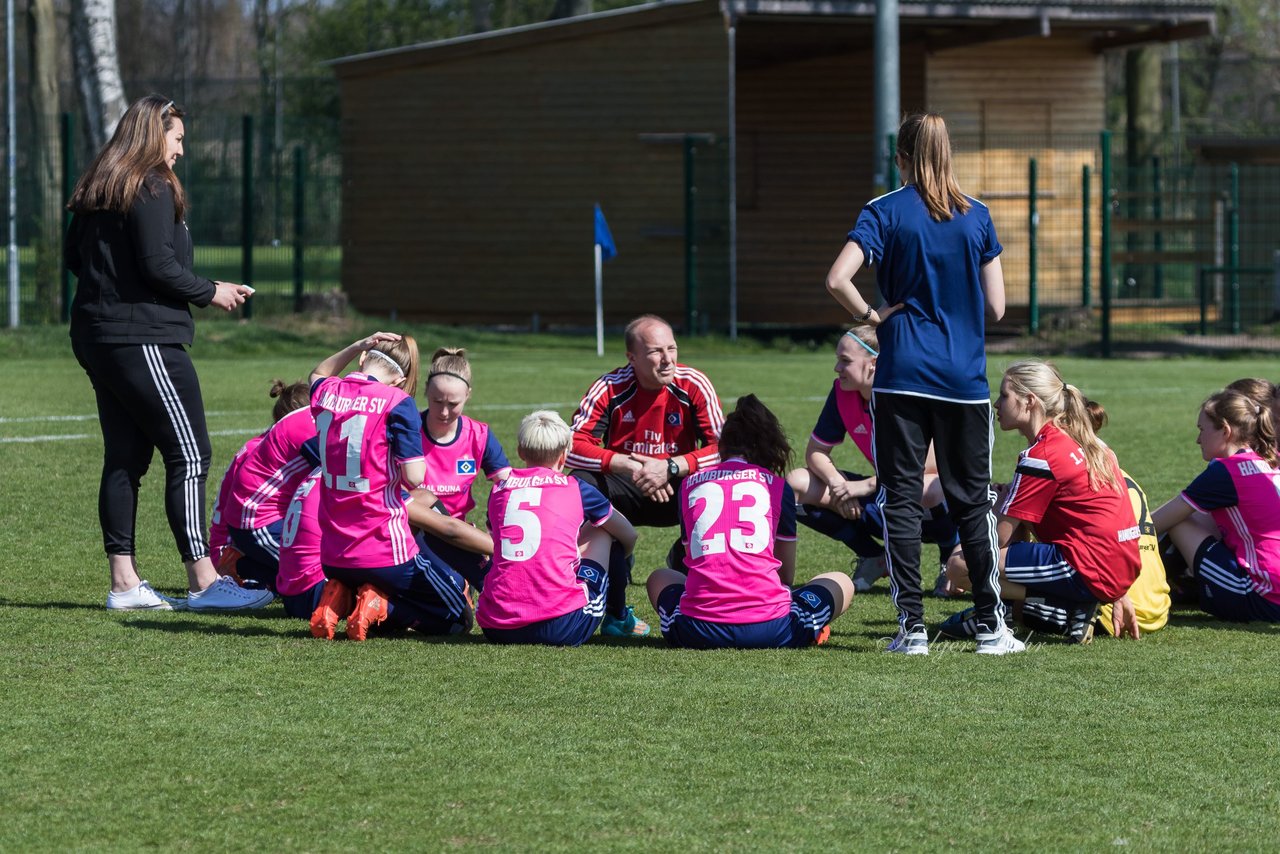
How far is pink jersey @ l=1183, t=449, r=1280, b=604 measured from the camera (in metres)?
6.41

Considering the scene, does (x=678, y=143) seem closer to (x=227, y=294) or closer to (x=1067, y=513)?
(x=227, y=294)

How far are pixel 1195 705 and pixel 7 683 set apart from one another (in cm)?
355

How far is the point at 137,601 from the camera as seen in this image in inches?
258

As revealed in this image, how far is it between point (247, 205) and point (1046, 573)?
17912 millimetres

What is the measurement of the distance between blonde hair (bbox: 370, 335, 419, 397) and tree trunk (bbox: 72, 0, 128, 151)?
1846cm

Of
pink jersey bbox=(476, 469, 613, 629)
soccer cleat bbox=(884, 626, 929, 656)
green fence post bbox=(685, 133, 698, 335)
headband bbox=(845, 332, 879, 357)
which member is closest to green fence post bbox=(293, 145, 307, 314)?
green fence post bbox=(685, 133, 698, 335)

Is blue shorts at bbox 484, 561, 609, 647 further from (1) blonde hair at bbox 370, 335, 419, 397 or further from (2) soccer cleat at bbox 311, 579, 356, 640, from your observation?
(1) blonde hair at bbox 370, 335, 419, 397

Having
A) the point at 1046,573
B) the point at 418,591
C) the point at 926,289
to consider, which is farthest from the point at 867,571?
the point at 418,591

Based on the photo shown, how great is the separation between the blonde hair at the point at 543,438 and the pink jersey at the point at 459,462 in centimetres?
62

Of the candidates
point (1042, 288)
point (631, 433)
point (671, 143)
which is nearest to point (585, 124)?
point (671, 143)

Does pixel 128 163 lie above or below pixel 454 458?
above

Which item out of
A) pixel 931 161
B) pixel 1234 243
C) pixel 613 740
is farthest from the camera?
pixel 1234 243

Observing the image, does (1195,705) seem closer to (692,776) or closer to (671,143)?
(692,776)

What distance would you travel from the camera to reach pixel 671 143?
24.3 meters
